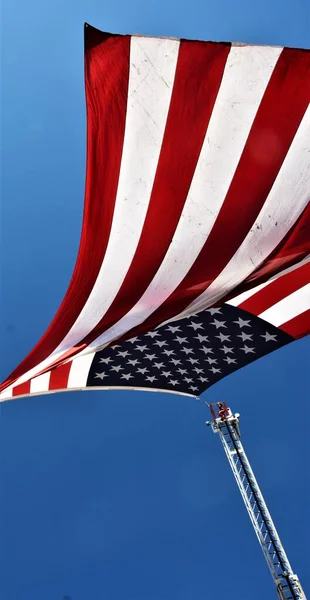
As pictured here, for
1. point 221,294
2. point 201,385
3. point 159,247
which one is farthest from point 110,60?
point 201,385

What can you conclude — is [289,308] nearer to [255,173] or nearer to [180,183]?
[255,173]

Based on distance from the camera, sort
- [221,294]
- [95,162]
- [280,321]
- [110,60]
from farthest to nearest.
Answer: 1. [280,321]
2. [221,294]
3. [95,162]
4. [110,60]

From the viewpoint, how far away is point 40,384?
569 cm

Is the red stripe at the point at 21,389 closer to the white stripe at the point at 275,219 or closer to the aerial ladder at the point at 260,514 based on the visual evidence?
the white stripe at the point at 275,219

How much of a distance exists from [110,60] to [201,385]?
14.1 ft

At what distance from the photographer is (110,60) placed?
3.51m

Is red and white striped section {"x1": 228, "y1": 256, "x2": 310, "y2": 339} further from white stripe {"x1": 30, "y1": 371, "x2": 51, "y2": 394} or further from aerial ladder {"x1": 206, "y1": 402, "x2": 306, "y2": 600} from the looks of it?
aerial ladder {"x1": 206, "y1": 402, "x2": 306, "y2": 600}

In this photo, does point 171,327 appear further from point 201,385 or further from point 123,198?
point 123,198

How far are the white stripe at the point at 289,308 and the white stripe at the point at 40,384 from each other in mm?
2287

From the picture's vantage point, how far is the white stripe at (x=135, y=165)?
360 cm

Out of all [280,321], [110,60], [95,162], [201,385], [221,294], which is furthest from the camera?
[201,385]

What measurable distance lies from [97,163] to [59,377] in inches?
106

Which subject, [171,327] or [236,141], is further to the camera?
[171,327]

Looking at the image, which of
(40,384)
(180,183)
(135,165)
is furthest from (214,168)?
(40,384)
